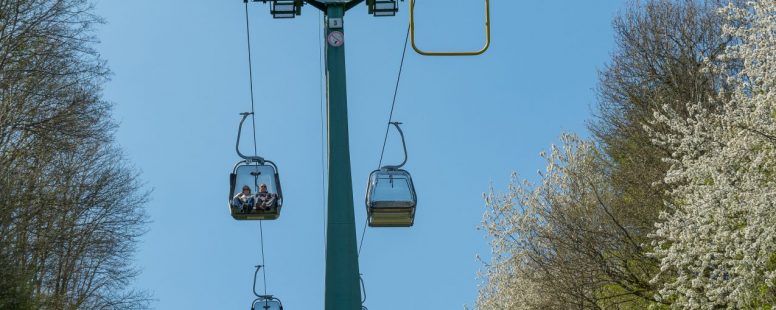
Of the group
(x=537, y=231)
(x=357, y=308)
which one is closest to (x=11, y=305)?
(x=537, y=231)

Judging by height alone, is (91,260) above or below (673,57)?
below

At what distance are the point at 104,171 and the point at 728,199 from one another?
26732 millimetres

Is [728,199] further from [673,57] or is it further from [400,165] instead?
[673,57]

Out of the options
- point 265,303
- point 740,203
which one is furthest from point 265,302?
point 740,203

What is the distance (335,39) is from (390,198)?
1.98 metres

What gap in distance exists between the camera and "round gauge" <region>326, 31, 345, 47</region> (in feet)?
50.5

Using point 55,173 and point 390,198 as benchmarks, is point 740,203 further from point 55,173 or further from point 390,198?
point 55,173

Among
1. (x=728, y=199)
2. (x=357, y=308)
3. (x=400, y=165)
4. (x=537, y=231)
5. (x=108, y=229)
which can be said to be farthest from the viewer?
(x=108, y=229)

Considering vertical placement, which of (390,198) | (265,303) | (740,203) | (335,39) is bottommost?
(390,198)

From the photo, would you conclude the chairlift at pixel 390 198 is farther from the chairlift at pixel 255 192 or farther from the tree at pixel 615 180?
the tree at pixel 615 180

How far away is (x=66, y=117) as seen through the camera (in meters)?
37.9

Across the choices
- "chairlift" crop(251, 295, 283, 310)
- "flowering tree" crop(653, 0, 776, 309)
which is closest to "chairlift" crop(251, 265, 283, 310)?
"chairlift" crop(251, 295, 283, 310)

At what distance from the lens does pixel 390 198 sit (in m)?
16.2

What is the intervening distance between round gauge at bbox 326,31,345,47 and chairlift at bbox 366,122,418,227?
5.58 ft
